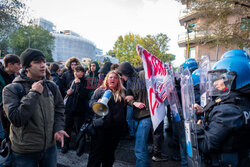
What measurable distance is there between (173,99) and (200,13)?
8.61 metres

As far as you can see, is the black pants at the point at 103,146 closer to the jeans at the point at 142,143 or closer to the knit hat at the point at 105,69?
the jeans at the point at 142,143

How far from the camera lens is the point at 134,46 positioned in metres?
35.5

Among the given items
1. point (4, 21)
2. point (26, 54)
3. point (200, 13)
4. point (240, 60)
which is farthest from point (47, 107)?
point (4, 21)

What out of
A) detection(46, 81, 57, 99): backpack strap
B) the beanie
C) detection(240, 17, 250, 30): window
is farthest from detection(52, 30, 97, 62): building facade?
detection(46, 81, 57, 99): backpack strap

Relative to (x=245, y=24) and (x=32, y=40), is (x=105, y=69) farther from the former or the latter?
(x=32, y=40)

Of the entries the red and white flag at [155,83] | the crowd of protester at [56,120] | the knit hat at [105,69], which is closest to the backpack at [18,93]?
the crowd of protester at [56,120]

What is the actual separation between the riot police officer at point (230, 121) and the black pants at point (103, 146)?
57.5 inches

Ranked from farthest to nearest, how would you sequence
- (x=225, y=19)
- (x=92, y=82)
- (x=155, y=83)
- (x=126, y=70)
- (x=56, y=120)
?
(x=225, y=19) → (x=92, y=82) → (x=126, y=70) → (x=155, y=83) → (x=56, y=120)

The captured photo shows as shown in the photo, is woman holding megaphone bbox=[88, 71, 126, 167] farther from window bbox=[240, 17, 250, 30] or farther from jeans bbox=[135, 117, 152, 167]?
window bbox=[240, 17, 250, 30]

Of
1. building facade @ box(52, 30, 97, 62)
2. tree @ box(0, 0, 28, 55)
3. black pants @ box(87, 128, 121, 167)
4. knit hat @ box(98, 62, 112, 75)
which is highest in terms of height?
building facade @ box(52, 30, 97, 62)

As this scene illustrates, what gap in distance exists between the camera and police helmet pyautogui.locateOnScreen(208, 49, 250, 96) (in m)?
1.50

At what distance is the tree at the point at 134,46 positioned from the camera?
33.0 m

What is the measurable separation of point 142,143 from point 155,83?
100 cm

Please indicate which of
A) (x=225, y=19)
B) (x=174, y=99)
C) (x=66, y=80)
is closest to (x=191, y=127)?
(x=174, y=99)
